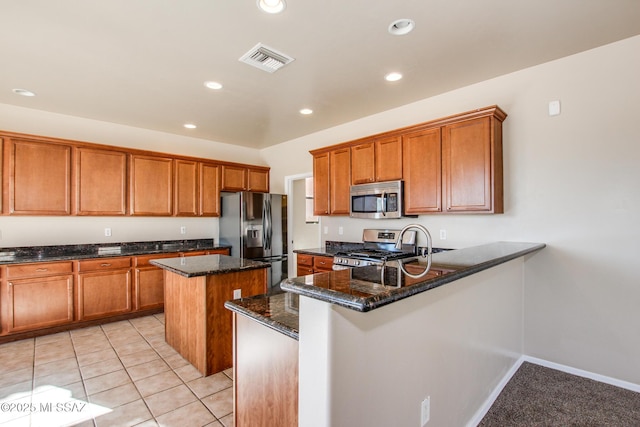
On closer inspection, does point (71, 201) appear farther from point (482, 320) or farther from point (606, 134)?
point (606, 134)

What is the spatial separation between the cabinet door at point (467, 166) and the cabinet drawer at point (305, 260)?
1.83 meters

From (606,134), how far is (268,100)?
3167mm

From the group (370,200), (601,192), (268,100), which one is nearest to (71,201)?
(268,100)

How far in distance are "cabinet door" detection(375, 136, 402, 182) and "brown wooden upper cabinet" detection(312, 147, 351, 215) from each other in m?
0.46

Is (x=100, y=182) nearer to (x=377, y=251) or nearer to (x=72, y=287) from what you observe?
(x=72, y=287)

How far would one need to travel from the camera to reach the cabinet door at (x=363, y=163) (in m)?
3.76

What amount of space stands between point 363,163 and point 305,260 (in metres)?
1.48

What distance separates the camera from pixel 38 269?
11.2 ft

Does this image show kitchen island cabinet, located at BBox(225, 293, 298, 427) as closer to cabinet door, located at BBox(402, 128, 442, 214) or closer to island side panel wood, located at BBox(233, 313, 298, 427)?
island side panel wood, located at BBox(233, 313, 298, 427)

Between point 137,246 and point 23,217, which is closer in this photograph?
point 23,217

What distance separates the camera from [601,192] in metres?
2.48

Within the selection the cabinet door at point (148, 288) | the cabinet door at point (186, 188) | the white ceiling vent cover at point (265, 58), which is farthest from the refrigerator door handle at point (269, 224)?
the white ceiling vent cover at point (265, 58)

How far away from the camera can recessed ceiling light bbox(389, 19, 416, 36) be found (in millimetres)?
2174

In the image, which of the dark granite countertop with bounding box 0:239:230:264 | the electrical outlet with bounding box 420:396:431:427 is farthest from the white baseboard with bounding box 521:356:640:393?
the dark granite countertop with bounding box 0:239:230:264
